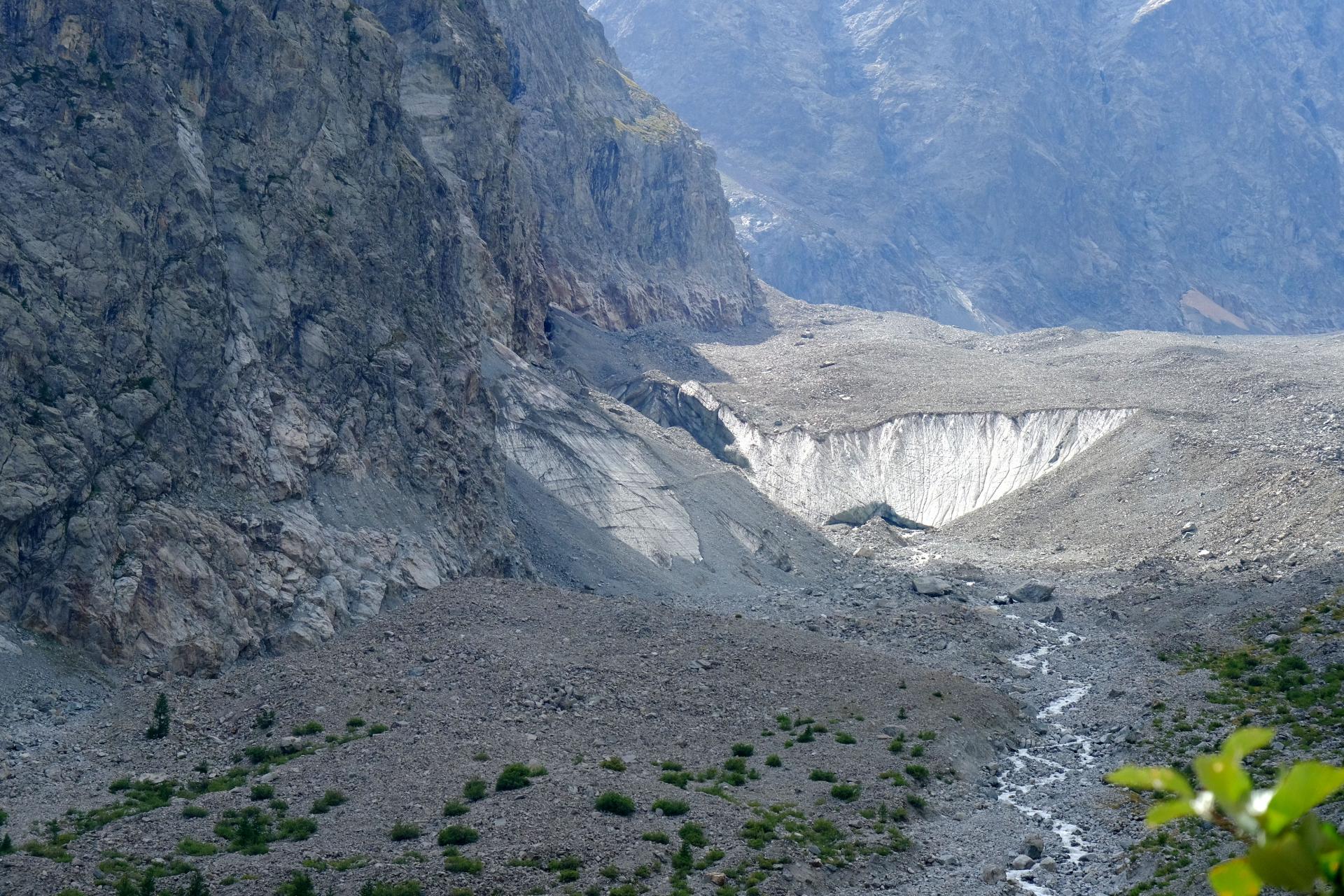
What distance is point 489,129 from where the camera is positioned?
265ft

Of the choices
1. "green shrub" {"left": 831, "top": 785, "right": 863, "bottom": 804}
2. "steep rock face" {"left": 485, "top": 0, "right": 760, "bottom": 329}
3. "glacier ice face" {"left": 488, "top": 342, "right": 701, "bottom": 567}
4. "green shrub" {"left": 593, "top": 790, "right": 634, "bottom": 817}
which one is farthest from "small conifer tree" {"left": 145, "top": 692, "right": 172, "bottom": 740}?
"steep rock face" {"left": 485, "top": 0, "right": 760, "bottom": 329}

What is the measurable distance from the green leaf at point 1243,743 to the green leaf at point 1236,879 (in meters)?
0.26

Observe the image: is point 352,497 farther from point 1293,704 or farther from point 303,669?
point 1293,704

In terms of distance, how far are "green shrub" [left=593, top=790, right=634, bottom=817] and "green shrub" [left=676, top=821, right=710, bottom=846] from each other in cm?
123

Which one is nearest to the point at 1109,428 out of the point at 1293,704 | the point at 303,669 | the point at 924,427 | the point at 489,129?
the point at 924,427

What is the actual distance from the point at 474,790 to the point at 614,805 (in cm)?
338

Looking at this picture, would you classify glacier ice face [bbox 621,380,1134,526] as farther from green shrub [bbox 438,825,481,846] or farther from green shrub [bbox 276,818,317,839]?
green shrub [bbox 438,825,481,846]

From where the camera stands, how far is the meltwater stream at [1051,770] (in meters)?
25.7

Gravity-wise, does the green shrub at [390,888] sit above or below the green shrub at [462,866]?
below

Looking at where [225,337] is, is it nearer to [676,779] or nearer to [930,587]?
[676,779]

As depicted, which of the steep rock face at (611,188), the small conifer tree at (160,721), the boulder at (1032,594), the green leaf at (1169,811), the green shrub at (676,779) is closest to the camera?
the green leaf at (1169,811)

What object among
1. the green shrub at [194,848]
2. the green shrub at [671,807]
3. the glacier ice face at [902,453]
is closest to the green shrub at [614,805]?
the green shrub at [671,807]

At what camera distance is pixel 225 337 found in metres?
43.0

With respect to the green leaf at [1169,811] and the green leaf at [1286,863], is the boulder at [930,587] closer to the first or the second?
the green leaf at [1169,811]
